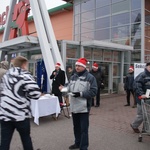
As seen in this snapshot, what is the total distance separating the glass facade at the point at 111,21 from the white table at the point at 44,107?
9598 mm

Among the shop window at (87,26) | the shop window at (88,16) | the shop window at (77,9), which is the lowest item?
the shop window at (87,26)

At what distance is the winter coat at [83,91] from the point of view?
3.86 m

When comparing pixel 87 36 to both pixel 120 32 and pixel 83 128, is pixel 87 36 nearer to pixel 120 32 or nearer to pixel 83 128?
pixel 120 32

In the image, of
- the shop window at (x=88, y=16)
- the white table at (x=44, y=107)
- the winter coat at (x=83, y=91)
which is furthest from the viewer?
the shop window at (x=88, y=16)

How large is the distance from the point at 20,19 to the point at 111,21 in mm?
7079

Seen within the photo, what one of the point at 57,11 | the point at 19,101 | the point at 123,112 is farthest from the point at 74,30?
the point at 19,101

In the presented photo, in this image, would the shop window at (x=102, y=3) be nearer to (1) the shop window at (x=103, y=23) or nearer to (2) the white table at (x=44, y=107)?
(1) the shop window at (x=103, y=23)

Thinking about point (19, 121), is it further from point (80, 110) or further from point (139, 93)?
point (139, 93)

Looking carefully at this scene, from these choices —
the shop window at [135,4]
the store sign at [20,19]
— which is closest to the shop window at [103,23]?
the shop window at [135,4]

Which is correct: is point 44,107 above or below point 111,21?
below

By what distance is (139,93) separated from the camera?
16.0 ft

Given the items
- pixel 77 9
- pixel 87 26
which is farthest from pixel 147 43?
pixel 77 9

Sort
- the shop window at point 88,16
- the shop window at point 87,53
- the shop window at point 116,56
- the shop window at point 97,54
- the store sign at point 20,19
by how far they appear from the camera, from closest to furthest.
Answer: the store sign at point 20,19
the shop window at point 87,53
the shop window at point 97,54
the shop window at point 116,56
the shop window at point 88,16

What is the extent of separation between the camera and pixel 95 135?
5.25 m
